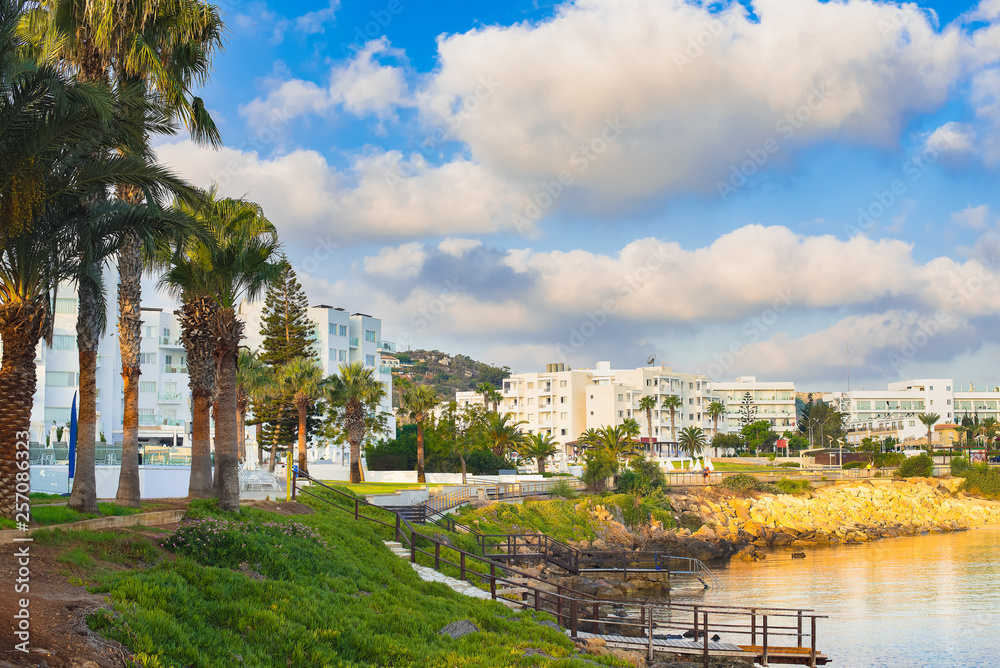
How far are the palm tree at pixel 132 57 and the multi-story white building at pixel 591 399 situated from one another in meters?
105

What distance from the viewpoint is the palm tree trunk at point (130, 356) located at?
21.7 metres

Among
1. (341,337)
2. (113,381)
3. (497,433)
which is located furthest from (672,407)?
(113,381)

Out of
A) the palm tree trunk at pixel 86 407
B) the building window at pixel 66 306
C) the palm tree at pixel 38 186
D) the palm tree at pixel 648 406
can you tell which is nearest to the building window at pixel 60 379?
the building window at pixel 66 306

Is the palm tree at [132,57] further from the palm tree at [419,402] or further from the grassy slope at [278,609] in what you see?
the palm tree at [419,402]

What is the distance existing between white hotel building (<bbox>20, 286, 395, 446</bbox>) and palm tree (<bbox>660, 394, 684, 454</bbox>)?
4485 cm

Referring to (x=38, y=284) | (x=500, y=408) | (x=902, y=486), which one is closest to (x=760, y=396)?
(x=500, y=408)

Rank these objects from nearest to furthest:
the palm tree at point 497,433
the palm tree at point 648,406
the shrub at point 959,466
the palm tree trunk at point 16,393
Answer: the palm tree trunk at point 16,393, the palm tree at point 497,433, the shrub at point 959,466, the palm tree at point 648,406

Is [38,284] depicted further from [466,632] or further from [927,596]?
[927,596]

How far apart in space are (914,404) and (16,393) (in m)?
191

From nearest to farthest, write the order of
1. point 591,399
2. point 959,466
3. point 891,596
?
1. point 891,596
2. point 959,466
3. point 591,399

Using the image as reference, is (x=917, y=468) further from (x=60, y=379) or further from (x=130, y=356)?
(x=130, y=356)

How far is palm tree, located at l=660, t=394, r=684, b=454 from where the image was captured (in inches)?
5202

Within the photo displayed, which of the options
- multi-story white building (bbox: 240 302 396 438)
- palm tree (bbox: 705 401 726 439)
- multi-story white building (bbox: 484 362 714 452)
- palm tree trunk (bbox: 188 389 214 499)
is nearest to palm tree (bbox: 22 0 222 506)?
palm tree trunk (bbox: 188 389 214 499)

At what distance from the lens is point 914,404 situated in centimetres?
17900
